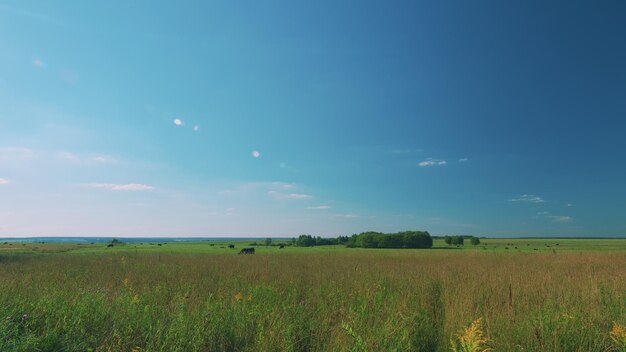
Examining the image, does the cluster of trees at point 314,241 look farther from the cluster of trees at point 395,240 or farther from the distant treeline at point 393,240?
the cluster of trees at point 395,240

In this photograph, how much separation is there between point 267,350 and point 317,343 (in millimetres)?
843

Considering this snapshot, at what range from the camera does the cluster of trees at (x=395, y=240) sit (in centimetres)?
7331

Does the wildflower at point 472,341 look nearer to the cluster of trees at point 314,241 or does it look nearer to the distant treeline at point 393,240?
the distant treeline at point 393,240

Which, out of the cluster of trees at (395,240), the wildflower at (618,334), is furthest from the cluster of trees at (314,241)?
the wildflower at (618,334)

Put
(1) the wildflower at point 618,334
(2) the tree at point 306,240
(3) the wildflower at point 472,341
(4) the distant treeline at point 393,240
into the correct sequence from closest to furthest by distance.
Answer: (3) the wildflower at point 472,341, (1) the wildflower at point 618,334, (4) the distant treeline at point 393,240, (2) the tree at point 306,240

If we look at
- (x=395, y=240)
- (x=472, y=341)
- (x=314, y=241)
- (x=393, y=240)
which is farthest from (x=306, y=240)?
(x=472, y=341)

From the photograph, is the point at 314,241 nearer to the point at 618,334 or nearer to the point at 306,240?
the point at 306,240

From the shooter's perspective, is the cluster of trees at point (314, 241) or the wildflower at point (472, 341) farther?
the cluster of trees at point (314, 241)

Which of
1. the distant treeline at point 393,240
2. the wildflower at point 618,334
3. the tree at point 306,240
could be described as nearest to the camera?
the wildflower at point 618,334

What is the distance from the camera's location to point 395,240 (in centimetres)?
7569

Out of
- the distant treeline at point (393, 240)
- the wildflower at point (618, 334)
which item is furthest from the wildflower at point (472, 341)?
the distant treeline at point (393, 240)

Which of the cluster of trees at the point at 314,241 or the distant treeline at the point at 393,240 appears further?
the cluster of trees at the point at 314,241

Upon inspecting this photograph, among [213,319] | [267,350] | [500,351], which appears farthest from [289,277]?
[500,351]

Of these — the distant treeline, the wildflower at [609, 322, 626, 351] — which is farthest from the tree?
the wildflower at [609, 322, 626, 351]
